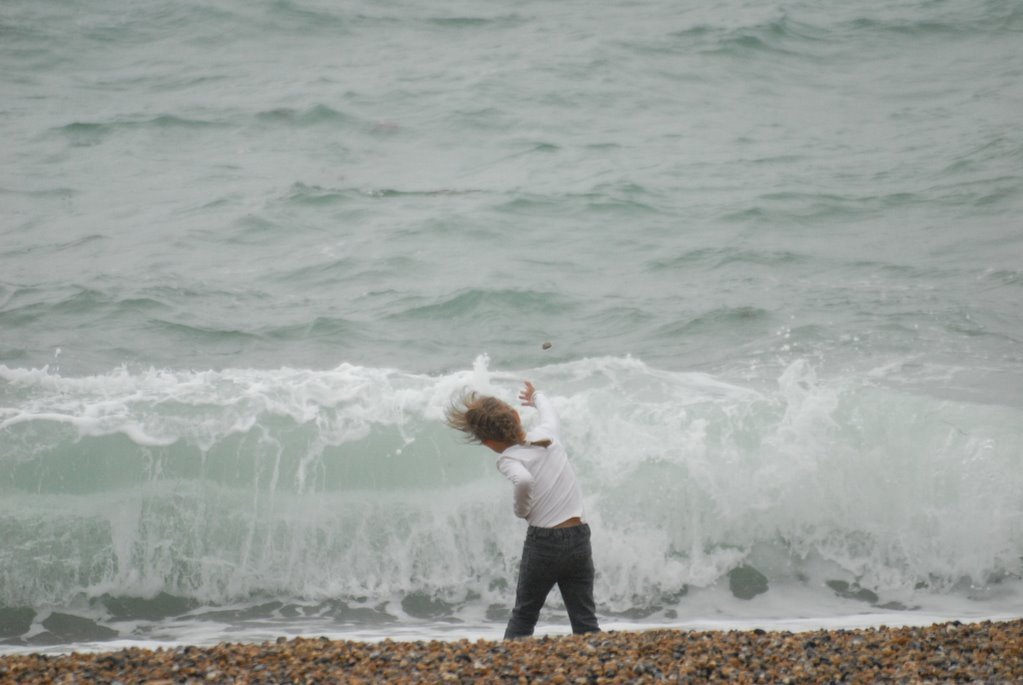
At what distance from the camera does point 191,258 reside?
12.8m

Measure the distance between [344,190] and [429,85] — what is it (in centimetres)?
375

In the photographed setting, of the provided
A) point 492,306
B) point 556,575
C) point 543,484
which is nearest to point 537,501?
point 543,484

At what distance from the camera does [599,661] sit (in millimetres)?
4477

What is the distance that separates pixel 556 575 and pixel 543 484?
42cm

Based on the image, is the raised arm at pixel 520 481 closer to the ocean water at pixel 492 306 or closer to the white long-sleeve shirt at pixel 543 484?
the white long-sleeve shirt at pixel 543 484

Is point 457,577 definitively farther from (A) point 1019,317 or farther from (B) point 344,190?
(B) point 344,190

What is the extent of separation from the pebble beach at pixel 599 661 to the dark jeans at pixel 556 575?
0.34 m

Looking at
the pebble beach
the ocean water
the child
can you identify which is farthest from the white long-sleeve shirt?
the ocean water

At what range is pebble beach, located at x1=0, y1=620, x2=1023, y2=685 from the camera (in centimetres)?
428

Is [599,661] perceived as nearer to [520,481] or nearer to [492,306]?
[520,481]

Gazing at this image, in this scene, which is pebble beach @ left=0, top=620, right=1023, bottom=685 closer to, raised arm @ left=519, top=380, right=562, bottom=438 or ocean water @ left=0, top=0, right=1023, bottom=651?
raised arm @ left=519, top=380, right=562, bottom=438

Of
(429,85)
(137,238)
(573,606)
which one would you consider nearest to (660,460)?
(573,606)

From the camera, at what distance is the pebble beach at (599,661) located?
4.28 meters

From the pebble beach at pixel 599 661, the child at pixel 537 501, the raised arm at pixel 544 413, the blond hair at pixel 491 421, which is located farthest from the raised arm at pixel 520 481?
the pebble beach at pixel 599 661
